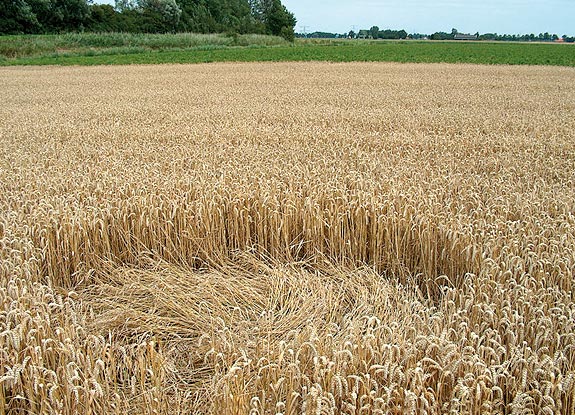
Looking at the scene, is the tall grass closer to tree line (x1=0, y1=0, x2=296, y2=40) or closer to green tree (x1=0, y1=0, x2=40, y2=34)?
green tree (x1=0, y1=0, x2=40, y2=34)

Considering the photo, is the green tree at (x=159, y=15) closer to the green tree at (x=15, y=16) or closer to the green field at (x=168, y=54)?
the green tree at (x=15, y=16)

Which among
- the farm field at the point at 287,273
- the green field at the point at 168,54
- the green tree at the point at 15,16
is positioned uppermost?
the green tree at the point at 15,16

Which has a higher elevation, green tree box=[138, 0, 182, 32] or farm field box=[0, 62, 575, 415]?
green tree box=[138, 0, 182, 32]

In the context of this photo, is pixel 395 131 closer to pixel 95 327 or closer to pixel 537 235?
pixel 537 235

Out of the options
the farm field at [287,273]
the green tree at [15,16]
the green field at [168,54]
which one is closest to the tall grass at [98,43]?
the green field at [168,54]

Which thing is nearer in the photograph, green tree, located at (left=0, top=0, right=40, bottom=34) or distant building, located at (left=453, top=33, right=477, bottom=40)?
green tree, located at (left=0, top=0, right=40, bottom=34)

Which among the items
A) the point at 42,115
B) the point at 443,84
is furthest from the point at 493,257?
the point at 443,84

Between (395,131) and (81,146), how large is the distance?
5.46 m

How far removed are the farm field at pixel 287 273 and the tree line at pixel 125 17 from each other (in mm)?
59852

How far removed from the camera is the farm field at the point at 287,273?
2328mm

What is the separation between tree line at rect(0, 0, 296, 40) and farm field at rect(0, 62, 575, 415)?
2356 inches

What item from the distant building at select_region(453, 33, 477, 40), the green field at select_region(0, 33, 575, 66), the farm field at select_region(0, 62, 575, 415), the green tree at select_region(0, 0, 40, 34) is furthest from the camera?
the distant building at select_region(453, 33, 477, 40)

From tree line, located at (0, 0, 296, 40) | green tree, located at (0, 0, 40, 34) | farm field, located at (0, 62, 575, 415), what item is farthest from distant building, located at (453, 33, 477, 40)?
farm field, located at (0, 62, 575, 415)

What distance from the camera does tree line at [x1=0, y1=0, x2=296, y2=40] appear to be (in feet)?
191
